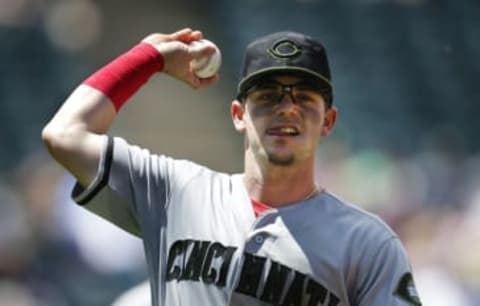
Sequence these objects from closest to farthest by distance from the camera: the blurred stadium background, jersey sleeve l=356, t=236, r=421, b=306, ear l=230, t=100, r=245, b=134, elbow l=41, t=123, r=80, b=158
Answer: jersey sleeve l=356, t=236, r=421, b=306 < elbow l=41, t=123, r=80, b=158 < ear l=230, t=100, r=245, b=134 < the blurred stadium background

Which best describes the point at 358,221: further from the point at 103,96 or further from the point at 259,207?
the point at 103,96

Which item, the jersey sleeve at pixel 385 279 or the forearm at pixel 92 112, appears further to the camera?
the forearm at pixel 92 112

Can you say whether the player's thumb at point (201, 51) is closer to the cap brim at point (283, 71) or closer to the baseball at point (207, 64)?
the baseball at point (207, 64)

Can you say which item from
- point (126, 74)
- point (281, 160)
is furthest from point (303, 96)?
point (126, 74)

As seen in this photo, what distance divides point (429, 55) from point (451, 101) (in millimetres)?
422

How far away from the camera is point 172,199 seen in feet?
7.81

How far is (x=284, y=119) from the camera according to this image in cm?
229

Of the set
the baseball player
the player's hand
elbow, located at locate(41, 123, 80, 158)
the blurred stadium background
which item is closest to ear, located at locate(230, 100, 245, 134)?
the baseball player

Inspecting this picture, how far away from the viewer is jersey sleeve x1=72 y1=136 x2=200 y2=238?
91.4 inches

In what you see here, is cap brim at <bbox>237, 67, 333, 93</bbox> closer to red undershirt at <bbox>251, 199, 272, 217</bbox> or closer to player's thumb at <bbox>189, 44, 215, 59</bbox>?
player's thumb at <bbox>189, 44, 215, 59</bbox>

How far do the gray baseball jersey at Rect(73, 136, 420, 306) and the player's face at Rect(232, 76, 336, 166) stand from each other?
0.12 metres

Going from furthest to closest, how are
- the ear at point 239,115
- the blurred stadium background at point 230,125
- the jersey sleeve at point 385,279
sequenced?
the blurred stadium background at point 230,125
the ear at point 239,115
the jersey sleeve at point 385,279

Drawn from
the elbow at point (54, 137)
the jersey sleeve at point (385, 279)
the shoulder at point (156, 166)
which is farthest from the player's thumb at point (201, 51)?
the jersey sleeve at point (385, 279)

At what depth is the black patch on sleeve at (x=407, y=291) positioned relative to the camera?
7.25ft
